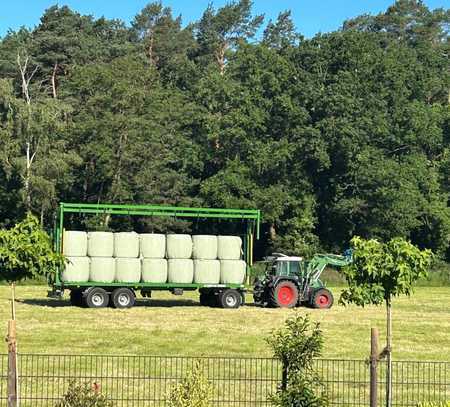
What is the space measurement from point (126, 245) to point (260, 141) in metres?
36.2

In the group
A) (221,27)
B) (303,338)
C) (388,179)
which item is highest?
(221,27)

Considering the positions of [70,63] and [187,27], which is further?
[187,27]

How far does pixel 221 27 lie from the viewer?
9194 cm

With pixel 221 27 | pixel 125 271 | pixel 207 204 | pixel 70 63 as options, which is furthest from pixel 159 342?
pixel 221 27

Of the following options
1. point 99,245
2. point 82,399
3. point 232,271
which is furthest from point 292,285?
point 82,399

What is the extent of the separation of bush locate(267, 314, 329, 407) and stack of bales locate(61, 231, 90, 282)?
863 inches

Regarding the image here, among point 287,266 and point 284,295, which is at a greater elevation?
point 287,266

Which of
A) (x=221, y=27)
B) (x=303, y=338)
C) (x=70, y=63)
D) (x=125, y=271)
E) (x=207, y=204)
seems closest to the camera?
(x=303, y=338)

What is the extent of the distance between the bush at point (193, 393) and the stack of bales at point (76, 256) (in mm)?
22755

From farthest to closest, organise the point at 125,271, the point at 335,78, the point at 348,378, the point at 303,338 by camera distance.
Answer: the point at 335,78, the point at 125,271, the point at 348,378, the point at 303,338

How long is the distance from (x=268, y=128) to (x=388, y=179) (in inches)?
402

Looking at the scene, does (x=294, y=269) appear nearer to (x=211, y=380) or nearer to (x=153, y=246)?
(x=153, y=246)

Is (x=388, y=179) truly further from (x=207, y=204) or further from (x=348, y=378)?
(x=348, y=378)

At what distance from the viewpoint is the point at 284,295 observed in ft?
115
